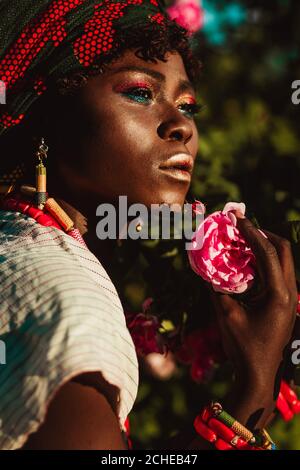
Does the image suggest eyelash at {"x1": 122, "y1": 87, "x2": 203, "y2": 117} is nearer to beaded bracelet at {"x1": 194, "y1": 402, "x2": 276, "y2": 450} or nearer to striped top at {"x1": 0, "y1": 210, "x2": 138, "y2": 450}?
striped top at {"x1": 0, "y1": 210, "x2": 138, "y2": 450}

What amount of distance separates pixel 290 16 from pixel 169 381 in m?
4.78

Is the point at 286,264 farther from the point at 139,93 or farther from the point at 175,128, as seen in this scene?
the point at 139,93

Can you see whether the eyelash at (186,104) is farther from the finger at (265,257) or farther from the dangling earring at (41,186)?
the finger at (265,257)

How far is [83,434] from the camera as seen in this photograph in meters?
1.73

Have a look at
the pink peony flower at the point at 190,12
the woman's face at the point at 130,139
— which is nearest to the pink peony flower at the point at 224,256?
the woman's face at the point at 130,139

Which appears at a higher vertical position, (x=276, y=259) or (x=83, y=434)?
(x=276, y=259)

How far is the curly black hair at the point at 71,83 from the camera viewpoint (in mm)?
2584

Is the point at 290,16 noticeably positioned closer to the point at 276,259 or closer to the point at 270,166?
the point at 270,166

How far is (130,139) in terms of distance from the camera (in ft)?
8.26

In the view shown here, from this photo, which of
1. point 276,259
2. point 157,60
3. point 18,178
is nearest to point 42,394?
point 276,259

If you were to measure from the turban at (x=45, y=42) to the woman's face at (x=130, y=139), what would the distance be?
0.37 feet

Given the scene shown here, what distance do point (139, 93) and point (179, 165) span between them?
1.09ft

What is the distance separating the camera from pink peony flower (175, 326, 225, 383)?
3.00 m

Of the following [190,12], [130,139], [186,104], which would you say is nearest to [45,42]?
[130,139]
